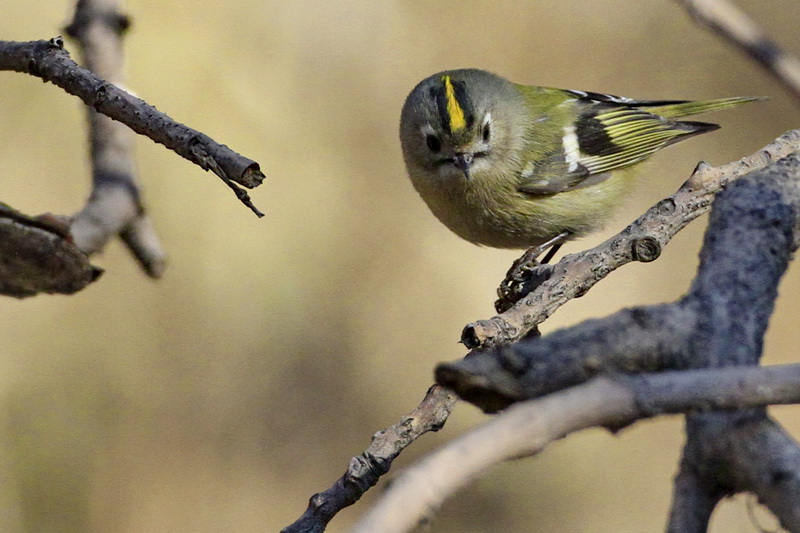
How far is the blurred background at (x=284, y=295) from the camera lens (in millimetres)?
3186

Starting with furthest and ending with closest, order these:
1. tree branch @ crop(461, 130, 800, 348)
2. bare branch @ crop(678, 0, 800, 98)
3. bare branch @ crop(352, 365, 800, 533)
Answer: bare branch @ crop(678, 0, 800, 98) < tree branch @ crop(461, 130, 800, 348) < bare branch @ crop(352, 365, 800, 533)

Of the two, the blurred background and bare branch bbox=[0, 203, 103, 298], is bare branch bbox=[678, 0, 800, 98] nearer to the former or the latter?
the blurred background

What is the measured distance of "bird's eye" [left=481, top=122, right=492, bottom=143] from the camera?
2.74 meters

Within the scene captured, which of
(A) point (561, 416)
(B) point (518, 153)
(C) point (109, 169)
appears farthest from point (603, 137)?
(A) point (561, 416)

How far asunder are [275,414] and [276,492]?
0.31 metres

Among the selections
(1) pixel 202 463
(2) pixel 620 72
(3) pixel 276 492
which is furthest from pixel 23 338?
(2) pixel 620 72

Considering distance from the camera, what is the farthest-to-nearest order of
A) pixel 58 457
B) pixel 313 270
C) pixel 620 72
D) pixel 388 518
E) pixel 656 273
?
pixel 620 72, pixel 656 273, pixel 313 270, pixel 58 457, pixel 388 518

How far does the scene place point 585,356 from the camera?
0.88 m

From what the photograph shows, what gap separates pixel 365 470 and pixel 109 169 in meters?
1.24

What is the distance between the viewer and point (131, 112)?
1.35 metres

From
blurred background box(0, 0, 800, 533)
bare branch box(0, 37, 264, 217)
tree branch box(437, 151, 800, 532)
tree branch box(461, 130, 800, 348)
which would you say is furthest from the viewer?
blurred background box(0, 0, 800, 533)

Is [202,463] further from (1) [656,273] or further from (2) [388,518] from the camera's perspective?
(2) [388,518]

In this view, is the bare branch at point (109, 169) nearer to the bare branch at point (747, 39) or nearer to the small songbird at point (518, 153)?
the small songbird at point (518, 153)

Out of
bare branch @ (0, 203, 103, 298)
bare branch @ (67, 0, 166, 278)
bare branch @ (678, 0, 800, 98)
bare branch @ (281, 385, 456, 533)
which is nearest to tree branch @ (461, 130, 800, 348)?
bare branch @ (281, 385, 456, 533)
